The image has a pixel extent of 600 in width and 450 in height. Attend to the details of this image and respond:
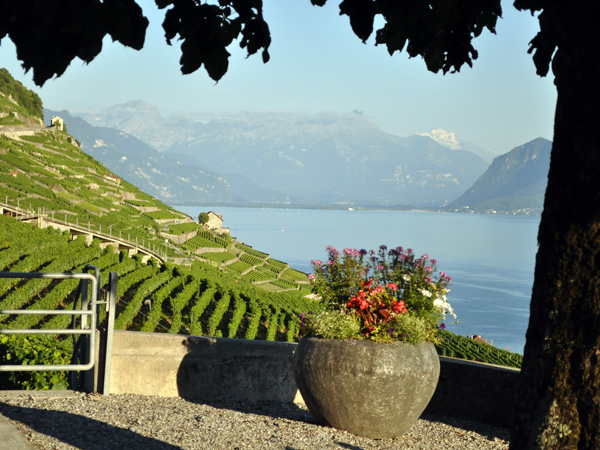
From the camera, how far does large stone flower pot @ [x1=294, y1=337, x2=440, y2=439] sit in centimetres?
644

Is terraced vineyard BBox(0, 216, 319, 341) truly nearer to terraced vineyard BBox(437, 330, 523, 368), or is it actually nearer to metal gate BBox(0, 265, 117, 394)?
terraced vineyard BBox(437, 330, 523, 368)

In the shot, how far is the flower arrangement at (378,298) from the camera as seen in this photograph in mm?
6812

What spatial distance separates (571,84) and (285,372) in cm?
583

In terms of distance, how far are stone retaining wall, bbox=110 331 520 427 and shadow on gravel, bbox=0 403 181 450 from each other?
4.29ft

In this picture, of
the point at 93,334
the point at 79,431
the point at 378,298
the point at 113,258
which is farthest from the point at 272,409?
the point at 113,258

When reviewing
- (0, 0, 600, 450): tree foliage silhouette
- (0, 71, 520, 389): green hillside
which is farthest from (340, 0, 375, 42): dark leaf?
(0, 71, 520, 389): green hillside

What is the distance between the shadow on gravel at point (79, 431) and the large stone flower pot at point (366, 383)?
1.51 metres

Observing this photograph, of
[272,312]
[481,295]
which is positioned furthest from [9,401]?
[481,295]

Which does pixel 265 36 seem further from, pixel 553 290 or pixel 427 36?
pixel 553 290

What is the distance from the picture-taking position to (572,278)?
3049 mm

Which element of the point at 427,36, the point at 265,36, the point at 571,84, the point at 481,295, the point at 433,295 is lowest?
the point at 481,295

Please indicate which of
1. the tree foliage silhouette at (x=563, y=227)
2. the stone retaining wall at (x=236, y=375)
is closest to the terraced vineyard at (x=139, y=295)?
the stone retaining wall at (x=236, y=375)

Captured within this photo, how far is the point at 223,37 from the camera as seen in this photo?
3619mm

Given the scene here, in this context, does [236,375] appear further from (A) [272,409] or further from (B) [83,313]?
(B) [83,313]
